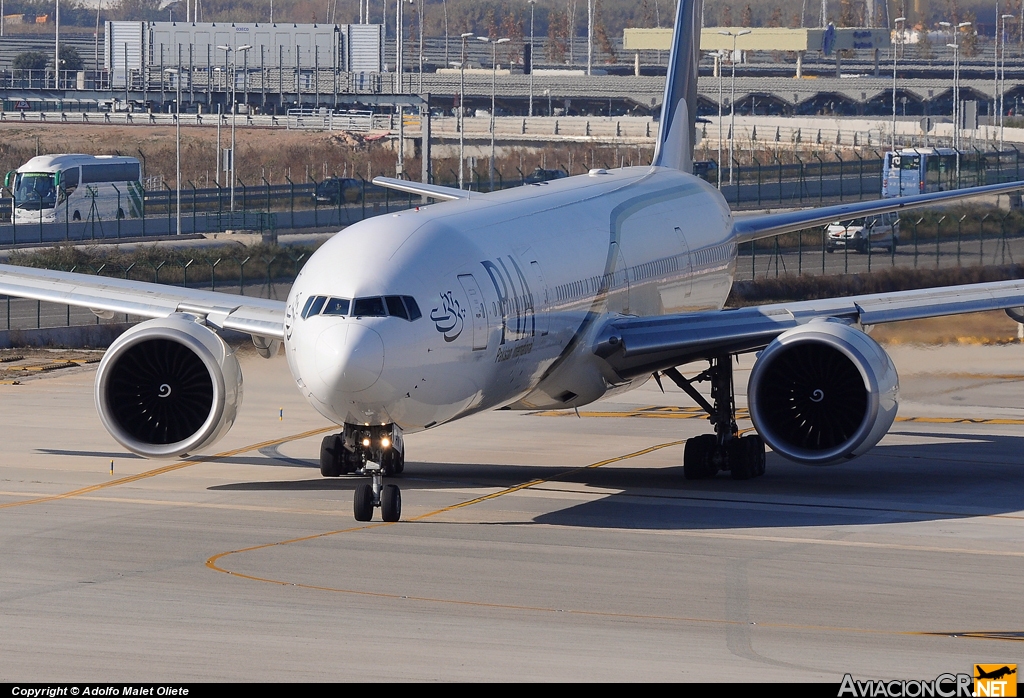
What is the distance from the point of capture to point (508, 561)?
20.9 metres

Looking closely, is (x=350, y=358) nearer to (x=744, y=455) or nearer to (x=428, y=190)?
(x=744, y=455)

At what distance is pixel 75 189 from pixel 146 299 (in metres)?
55.6

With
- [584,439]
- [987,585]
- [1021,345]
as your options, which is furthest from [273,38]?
[987,585]

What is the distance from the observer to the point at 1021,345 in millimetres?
48531

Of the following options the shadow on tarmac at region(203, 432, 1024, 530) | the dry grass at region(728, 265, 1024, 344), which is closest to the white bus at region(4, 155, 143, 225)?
the dry grass at region(728, 265, 1024, 344)

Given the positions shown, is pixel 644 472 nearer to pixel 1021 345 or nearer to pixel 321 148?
pixel 1021 345

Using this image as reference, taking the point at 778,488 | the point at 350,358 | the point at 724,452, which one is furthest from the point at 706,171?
the point at 350,358

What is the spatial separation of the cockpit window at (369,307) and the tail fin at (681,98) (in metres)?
18.6

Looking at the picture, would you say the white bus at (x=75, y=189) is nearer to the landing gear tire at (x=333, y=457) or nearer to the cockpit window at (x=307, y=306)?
the landing gear tire at (x=333, y=457)

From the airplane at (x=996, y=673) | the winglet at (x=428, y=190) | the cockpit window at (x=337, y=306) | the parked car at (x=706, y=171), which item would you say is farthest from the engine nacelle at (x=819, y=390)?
the parked car at (x=706, y=171)

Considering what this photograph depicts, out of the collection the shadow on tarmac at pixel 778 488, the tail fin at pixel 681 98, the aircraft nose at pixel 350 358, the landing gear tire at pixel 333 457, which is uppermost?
the tail fin at pixel 681 98

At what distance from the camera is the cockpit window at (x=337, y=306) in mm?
21141

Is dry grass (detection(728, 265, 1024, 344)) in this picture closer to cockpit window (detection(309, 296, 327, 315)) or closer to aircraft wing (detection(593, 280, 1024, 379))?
aircraft wing (detection(593, 280, 1024, 379))

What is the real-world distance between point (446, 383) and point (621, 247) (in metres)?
9.18
